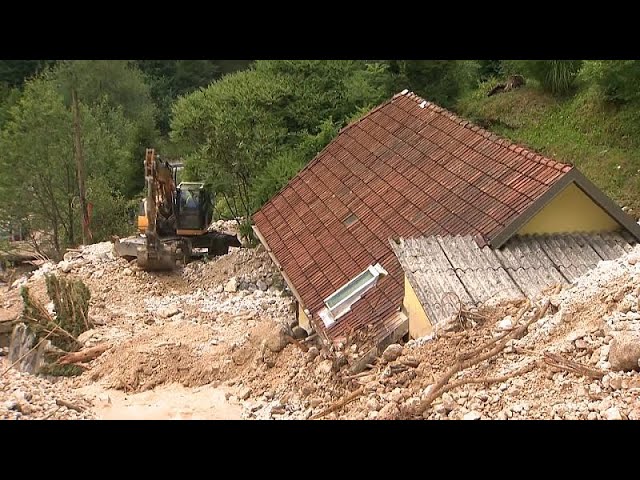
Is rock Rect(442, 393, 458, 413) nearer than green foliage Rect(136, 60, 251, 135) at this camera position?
Yes

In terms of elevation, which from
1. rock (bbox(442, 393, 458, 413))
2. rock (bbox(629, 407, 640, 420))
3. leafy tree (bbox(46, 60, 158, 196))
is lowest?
rock (bbox(629, 407, 640, 420))

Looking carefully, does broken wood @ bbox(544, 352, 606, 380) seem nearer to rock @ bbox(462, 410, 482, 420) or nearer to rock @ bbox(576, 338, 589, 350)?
rock @ bbox(576, 338, 589, 350)

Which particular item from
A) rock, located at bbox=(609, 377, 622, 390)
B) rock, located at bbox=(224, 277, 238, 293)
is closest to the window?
rock, located at bbox=(609, 377, 622, 390)

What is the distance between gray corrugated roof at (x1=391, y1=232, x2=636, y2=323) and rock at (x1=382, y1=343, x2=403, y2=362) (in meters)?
0.60

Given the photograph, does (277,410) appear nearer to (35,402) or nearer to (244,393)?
(244,393)

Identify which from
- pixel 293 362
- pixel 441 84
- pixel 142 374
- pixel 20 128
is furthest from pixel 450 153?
pixel 20 128

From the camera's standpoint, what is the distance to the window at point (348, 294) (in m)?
10.2

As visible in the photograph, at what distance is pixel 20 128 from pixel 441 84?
19.9 m

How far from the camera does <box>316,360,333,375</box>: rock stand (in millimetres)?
8919

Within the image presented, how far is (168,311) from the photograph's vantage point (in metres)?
17.6

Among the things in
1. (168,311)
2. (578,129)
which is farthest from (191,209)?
(578,129)

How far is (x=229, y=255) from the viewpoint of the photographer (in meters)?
22.0

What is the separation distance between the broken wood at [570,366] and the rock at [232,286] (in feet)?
45.7
